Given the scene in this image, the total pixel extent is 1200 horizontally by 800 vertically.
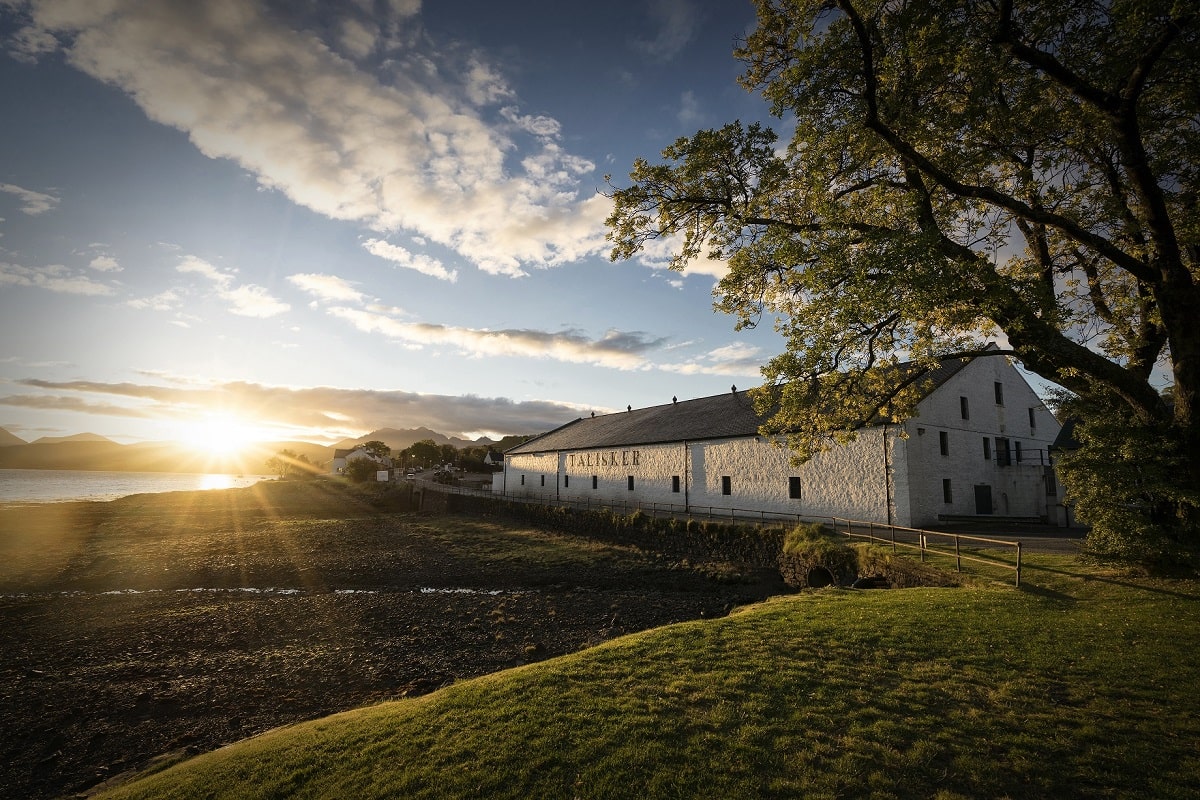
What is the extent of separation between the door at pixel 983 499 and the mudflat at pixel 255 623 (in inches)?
570

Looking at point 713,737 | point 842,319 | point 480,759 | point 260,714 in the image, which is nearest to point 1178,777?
point 713,737

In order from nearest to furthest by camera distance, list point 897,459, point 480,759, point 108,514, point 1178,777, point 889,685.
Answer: point 1178,777 < point 480,759 < point 889,685 < point 897,459 < point 108,514

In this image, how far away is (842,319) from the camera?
9.88m

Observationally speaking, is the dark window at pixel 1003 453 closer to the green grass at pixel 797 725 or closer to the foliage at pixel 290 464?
the green grass at pixel 797 725

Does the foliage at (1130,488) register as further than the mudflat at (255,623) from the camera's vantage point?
Yes

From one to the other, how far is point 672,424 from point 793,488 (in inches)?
492

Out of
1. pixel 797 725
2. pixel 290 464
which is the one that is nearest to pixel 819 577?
pixel 797 725

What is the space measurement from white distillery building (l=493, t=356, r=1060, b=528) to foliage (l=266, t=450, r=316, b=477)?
374 ft

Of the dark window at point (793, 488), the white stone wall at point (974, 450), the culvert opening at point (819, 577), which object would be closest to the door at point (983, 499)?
the white stone wall at point (974, 450)

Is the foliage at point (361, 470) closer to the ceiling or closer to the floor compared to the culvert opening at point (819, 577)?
closer to the ceiling

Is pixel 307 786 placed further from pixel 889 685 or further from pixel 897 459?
pixel 897 459

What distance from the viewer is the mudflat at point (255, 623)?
30.3ft

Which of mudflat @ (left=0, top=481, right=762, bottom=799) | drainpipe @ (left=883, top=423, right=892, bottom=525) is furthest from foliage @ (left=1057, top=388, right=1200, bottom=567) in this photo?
drainpipe @ (left=883, top=423, right=892, bottom=525)

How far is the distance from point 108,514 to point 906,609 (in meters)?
58.7
